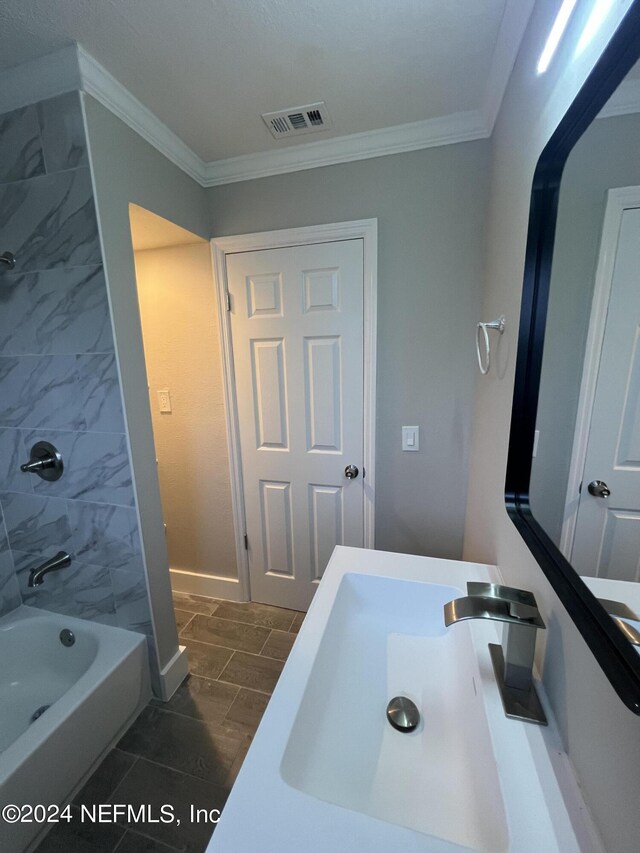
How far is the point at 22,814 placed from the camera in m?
1.00

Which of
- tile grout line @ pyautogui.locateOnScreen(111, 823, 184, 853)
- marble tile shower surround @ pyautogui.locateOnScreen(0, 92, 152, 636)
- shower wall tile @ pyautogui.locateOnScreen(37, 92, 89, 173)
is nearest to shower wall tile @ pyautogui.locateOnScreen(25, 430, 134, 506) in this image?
marble tile shower surround @ pyautogui.locateOnScreen(0, 92, 152, 636)

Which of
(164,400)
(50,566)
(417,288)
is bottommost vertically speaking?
(50,566)

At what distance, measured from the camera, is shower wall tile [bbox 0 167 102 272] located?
3.83 ft

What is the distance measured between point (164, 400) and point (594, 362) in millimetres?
1986

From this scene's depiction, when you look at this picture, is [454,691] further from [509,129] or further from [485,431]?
[509,129]

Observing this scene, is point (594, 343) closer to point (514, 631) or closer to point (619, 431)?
point (619, 431)

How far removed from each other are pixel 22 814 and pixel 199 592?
1.21 metres

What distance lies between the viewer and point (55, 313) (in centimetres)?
128

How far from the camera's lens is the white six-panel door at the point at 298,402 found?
1658mm

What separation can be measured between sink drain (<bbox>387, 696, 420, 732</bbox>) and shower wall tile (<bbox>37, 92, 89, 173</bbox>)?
1795mm

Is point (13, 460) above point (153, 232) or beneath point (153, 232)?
beneath

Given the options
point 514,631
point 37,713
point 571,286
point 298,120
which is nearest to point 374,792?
point 514,631

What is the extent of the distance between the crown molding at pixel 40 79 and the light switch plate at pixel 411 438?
5.65 ft

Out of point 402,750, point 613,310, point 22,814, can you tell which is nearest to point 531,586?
point 402,750
